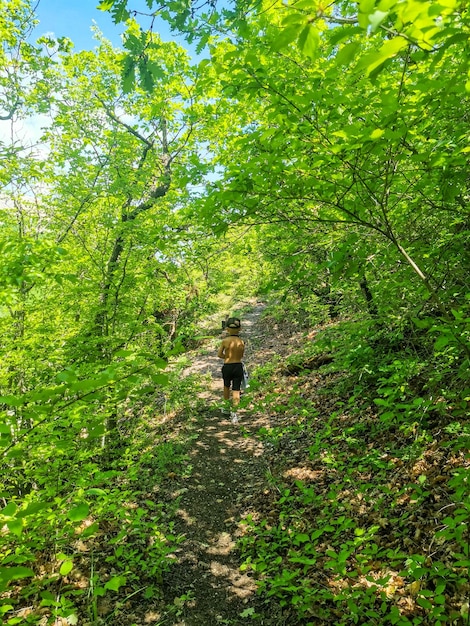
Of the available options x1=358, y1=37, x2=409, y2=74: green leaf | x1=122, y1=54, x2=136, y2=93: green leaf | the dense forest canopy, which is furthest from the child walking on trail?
x1=358, y1=37, x2=409, y2=74: green leaf

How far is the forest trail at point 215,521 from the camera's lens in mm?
3531

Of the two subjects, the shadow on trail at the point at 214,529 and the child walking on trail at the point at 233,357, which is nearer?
the shadow on trail at the point at 214,529

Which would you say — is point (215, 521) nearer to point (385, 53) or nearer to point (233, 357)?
point (233, 357)

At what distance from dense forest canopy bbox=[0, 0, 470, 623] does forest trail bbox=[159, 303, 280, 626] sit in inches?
53.0

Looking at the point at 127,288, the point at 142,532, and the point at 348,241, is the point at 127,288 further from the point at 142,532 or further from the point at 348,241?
the point at 348,241

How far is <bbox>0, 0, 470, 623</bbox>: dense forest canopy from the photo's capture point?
2209mm

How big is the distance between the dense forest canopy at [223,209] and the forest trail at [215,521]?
4.42ft

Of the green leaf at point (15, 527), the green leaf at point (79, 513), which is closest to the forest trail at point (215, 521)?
the green leaf at point (79, 513)

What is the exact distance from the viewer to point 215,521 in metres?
4.75

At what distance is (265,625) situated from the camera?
3.21m

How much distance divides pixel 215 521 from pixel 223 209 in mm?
4109

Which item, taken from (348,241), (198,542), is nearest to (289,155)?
(348,241)

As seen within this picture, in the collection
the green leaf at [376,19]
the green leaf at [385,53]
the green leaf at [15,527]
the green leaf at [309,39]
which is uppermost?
the green leaf at [309,39]

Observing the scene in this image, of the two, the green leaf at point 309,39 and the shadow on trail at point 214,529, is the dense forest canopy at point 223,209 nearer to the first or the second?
the green leaf at point 309,39
